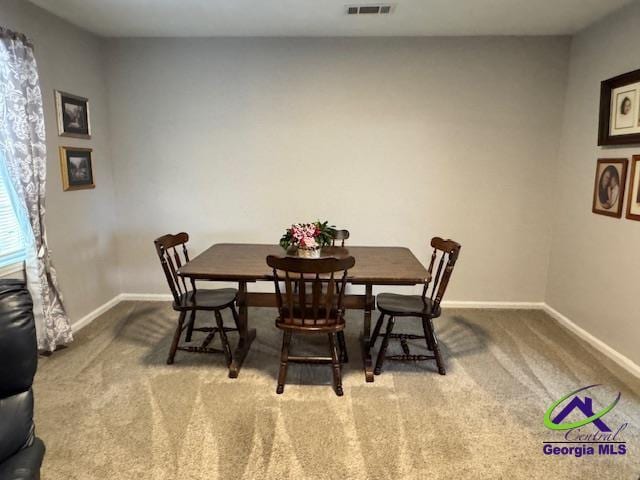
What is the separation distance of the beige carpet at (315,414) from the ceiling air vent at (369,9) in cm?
245

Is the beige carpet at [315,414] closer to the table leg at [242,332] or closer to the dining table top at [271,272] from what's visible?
the table leg at [242,332]

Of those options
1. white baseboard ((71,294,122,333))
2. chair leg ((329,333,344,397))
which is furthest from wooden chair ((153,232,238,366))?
white baseboard ((71,294,122,333))

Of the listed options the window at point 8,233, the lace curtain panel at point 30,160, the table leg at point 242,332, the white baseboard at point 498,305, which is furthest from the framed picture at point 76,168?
the white baseboard at point 498,305

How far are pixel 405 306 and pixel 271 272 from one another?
3.00ft

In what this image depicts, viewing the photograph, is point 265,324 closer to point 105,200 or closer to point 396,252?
point 396,252

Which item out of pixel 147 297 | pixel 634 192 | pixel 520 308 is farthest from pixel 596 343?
pixel 147 297

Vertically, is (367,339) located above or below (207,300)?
below

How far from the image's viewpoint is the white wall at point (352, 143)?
3627 mm

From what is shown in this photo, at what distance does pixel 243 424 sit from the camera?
7.07ft

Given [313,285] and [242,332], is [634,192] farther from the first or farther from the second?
[242,332]

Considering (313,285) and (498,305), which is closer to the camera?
(313,285)

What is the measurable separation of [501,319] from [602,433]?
158 cm

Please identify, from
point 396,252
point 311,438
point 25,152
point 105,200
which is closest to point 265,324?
point 396,252

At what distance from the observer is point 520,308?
12.9ft
